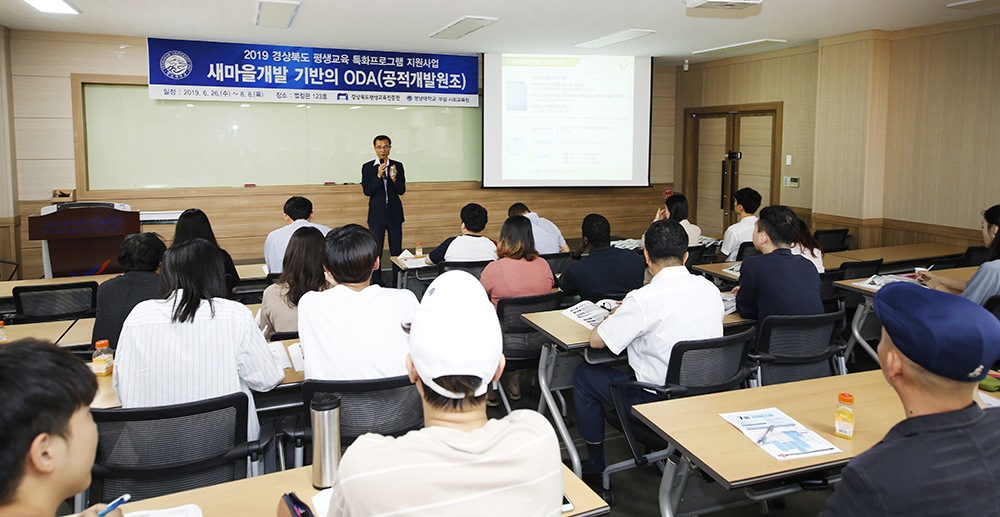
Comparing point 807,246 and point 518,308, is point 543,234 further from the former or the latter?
point 807,246

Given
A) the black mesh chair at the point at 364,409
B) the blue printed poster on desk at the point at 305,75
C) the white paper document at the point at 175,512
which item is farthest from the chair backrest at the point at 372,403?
the blue printed poster on desk at the point at 305,75

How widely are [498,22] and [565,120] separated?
2447mm

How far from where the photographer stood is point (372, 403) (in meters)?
2.17

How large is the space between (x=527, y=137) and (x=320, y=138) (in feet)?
8.64

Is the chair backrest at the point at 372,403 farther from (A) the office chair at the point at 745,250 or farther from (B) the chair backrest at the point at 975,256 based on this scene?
(B) the chair backrest at the point at 975,256

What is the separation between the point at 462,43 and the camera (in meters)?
7.61

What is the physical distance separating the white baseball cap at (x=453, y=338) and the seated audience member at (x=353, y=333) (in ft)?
3.37

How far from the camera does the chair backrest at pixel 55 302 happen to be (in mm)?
3746

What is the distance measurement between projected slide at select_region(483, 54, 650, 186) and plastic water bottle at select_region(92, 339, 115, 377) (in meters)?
6.24

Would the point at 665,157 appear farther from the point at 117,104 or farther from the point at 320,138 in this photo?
the point at 117,104

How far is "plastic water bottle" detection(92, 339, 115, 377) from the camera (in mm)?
2619

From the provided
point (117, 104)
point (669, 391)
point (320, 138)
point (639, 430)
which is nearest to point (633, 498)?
point (639, 430)


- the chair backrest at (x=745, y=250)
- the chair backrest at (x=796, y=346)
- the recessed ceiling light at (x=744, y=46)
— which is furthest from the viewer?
the recessed ceiling light at (x=744, y=46)

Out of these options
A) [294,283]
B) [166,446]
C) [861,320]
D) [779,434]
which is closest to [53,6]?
[294,283]
